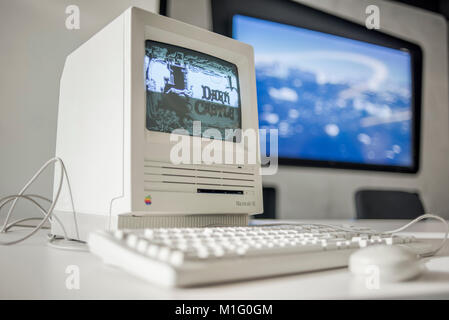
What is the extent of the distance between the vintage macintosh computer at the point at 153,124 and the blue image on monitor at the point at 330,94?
1.11 m

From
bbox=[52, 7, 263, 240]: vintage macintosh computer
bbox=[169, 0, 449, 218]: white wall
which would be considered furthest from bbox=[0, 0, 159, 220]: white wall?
bbox=[169, 0, 449, 218]: white wall

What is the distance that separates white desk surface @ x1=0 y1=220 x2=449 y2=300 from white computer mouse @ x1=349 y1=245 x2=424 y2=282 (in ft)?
0.04

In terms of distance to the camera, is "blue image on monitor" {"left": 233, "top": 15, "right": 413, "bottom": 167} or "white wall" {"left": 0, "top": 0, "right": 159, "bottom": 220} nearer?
"white wall" {"left": 0, "top": 0, "right": 159, "bottom": 220}

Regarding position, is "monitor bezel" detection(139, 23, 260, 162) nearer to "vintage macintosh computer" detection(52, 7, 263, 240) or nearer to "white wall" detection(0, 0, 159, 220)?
"vintage macintosh computer" detection(52, 7, 263, 240)

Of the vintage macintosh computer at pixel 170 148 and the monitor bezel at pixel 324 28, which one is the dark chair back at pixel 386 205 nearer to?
Result: the monitor bezel at pixel 324 28

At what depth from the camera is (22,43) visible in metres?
1.21

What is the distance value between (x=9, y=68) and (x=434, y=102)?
2972 millimetres

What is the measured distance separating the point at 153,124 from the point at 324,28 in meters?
1.94

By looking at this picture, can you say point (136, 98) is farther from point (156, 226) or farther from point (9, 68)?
point (9, 68)

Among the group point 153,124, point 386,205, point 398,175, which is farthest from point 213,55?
point 398,175

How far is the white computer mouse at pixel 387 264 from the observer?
470 mm

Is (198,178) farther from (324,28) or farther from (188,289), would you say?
(324,28)

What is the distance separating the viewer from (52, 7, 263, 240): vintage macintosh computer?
0.71 meters
